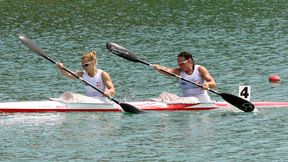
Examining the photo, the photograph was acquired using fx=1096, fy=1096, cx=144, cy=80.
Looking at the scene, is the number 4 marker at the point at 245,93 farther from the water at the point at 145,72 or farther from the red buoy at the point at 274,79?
the red buoy at the point at 274,79

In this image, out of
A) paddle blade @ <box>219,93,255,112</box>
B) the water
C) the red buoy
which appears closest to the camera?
the water

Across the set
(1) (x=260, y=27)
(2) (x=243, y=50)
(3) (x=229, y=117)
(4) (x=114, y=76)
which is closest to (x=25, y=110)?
(3) (x=229, y=117)

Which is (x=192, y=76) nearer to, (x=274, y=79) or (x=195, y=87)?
(x=195, y=87)

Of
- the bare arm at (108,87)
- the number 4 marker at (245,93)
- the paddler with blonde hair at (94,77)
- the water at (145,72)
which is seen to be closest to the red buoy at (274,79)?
the water at (145,72)

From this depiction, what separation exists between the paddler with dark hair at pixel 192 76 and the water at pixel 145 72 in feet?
3.24

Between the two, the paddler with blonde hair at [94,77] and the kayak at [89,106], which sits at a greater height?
the paddler with blonde hair at [94,77]

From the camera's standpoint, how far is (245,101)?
3569 centimetres

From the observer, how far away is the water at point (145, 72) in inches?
1197

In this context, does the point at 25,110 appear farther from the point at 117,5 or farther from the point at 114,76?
the point at 117,5

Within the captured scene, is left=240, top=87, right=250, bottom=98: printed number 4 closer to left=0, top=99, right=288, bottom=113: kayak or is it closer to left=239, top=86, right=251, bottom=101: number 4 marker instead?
left=239, top=86, right=251, bottom=101: number 4 marker

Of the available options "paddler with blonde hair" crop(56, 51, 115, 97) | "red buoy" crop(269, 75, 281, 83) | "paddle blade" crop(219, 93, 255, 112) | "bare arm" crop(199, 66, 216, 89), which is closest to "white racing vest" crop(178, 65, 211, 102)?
"bare arm" crop(199, 66, 216, 89)

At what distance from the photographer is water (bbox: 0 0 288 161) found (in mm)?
30406

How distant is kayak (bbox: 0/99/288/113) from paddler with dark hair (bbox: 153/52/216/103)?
0.48 m

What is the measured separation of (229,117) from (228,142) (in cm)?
402
